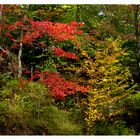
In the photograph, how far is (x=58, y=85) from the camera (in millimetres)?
8453

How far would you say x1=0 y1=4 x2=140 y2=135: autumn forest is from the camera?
8000 millimetres

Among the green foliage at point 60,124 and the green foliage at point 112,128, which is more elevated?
the green foliage at point 60,124

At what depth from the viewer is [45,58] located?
9.70m

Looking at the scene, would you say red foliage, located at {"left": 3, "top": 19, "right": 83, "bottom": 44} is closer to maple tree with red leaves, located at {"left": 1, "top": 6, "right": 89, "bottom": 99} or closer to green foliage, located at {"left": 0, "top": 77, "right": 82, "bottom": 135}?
maple tree with red leaves, located at {"left": 1, "top": 6, "right": 89, "bottom": 99}

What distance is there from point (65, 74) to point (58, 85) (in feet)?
3.04

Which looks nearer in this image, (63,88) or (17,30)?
(63,88)

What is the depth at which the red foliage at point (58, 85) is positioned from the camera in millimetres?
8352

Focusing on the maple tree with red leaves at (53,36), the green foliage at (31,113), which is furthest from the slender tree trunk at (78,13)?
the green foliage at (31,113)

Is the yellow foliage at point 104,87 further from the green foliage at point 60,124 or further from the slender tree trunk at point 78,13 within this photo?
the slender tree trunk at point 78,13

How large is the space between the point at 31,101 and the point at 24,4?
8.23ft

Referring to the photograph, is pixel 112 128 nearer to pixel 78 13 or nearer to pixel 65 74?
pixel 65 74

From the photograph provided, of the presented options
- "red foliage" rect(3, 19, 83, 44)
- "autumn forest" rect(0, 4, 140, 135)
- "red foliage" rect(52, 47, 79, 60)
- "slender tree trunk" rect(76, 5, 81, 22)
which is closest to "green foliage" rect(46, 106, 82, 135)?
"autumn forest" rect(0, 4, 140, 135)

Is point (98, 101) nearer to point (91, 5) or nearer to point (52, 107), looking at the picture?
point (52, 107)

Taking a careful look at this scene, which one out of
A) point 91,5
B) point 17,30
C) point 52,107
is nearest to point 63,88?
point 52,107
